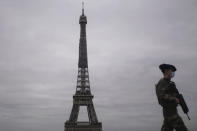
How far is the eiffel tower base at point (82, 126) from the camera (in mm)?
102375

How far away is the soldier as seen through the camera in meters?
9.32

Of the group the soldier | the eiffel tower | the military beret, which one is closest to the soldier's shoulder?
the soldier

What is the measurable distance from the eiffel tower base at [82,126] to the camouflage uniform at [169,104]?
310 ft

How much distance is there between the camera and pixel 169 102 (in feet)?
30.8

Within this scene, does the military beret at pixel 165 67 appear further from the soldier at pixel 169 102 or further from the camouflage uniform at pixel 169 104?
the camouflage uniform at pixel 169 104

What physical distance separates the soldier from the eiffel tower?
93.1 meters

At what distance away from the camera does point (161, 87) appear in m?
9.59

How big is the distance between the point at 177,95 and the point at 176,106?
1.08 ft

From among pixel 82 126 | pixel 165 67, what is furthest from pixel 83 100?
pixel 165 67

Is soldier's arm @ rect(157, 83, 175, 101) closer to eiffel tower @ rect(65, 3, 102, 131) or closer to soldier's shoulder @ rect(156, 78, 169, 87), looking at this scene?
soldier's shoulder @ rect(156, 78, 169, 87)

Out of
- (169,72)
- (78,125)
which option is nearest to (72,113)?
(78,125)

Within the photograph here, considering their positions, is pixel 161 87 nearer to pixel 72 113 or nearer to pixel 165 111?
pixel 165 111

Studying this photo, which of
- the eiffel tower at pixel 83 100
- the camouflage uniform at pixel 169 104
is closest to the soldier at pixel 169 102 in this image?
the camouflage uniform at pixel 169 104

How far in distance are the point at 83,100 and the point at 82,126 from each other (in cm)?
812
